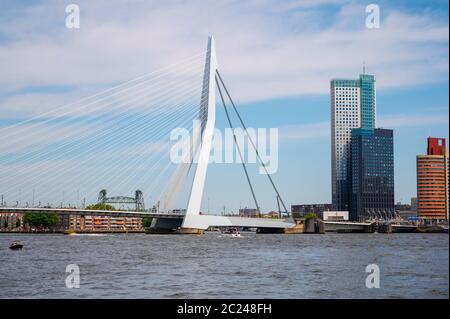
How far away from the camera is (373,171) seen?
162500mm

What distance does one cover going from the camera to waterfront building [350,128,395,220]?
6373 inches

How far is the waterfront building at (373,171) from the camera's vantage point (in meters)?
162

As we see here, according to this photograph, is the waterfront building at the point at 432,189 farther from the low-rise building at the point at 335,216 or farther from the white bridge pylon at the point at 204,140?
the white bridge pylon at the point at 204,140

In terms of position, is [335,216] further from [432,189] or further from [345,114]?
[345,114]

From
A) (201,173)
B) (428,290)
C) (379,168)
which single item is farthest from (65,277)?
(379,168)

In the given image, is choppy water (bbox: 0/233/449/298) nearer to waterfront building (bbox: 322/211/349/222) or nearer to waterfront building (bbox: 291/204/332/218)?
waterfront building (bbox: 322/211/349/222)

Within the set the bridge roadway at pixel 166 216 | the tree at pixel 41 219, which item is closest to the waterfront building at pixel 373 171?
the tree at pixel 41 219

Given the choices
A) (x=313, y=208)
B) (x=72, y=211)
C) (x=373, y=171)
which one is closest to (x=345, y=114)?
(x=313, y=208)

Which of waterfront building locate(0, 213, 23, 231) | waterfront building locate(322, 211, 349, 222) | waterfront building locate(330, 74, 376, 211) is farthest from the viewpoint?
waterfront building locate(330, 74, 376, 211)

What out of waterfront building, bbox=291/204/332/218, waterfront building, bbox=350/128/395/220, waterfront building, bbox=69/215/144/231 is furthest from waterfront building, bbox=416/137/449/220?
waterfront building, bbox=69/215/144/231

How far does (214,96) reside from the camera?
5953 cm

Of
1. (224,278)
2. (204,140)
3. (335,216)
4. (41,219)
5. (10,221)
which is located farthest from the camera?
(10,221)

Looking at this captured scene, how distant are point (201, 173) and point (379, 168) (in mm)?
111594
